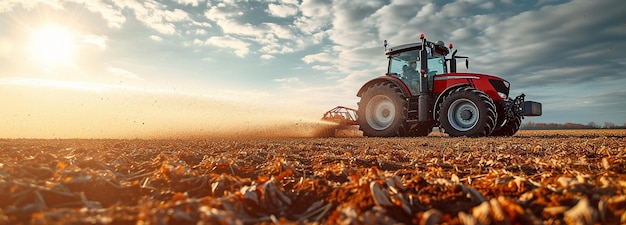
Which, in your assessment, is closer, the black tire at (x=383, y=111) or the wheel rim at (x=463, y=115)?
the wheel rim at (x=463, y=115)

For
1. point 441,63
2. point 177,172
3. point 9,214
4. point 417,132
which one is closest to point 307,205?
point 177,172

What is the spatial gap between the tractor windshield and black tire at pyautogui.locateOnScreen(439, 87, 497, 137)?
1325 millimetres

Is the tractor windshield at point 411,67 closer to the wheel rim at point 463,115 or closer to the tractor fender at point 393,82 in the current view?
the tractor fender at point 393,82

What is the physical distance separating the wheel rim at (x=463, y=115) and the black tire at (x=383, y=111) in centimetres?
189

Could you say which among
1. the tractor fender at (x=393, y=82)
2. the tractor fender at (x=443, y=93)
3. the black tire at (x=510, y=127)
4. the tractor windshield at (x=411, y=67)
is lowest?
the black tire at (x=510, y=127)

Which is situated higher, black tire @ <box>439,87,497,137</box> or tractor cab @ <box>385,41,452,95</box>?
tractor cab @ <box>385,41,452,95</box>

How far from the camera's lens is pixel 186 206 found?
1.86m

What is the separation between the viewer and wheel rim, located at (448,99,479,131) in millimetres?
11695

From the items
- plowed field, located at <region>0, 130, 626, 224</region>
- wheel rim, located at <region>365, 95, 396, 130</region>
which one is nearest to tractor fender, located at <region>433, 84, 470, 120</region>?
wheel rim, located at <region>365, 95, 396, 130</region>

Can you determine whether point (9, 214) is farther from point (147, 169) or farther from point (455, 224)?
point (455, 224)

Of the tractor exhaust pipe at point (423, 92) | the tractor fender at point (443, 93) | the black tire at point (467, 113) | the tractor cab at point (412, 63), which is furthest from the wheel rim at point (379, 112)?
the black tire at point (467, 113)

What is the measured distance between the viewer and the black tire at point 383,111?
45.0 feet

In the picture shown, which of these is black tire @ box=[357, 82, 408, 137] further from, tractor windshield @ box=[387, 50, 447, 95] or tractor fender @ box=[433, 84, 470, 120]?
tractor fender @ box=[433, 84, 470, 120]

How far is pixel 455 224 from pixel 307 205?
102 centimetres
